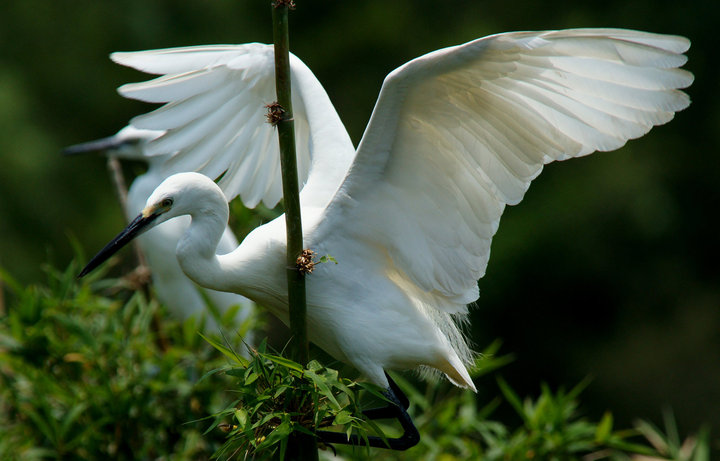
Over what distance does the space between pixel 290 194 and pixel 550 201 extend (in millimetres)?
4810

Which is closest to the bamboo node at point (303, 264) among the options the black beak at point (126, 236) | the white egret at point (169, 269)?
the black beak at point (126, 236)

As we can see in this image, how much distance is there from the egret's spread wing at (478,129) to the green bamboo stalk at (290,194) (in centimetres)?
24

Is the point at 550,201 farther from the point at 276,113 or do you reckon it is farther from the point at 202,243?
the point at 276,113

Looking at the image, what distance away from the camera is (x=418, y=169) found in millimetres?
1905

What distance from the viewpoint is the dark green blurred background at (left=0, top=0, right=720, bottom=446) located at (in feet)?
20.0

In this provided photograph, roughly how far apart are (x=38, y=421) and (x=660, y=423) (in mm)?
4867

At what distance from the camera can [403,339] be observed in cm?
202

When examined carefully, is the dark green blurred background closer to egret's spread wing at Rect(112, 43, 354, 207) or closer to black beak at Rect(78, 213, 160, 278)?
egret's spread wing at Rect(112, 43, 354, 207)

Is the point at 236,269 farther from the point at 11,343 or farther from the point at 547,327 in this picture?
the point at 547,327

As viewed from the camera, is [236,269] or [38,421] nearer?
[236,269]

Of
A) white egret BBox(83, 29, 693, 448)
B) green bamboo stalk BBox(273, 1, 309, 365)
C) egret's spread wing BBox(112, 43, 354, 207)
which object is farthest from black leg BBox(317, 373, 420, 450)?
egret's spread wing BBox(112, 43, 354, 207)

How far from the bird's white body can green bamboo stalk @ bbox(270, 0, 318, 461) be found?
0.24 metres

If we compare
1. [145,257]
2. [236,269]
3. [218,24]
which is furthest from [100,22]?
[236,269]

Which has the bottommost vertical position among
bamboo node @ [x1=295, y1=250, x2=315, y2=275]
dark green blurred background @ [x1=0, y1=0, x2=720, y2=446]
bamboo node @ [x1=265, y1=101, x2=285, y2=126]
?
dark green blurred background @ [x1=0, y1=0, x2=720, y2=446]
